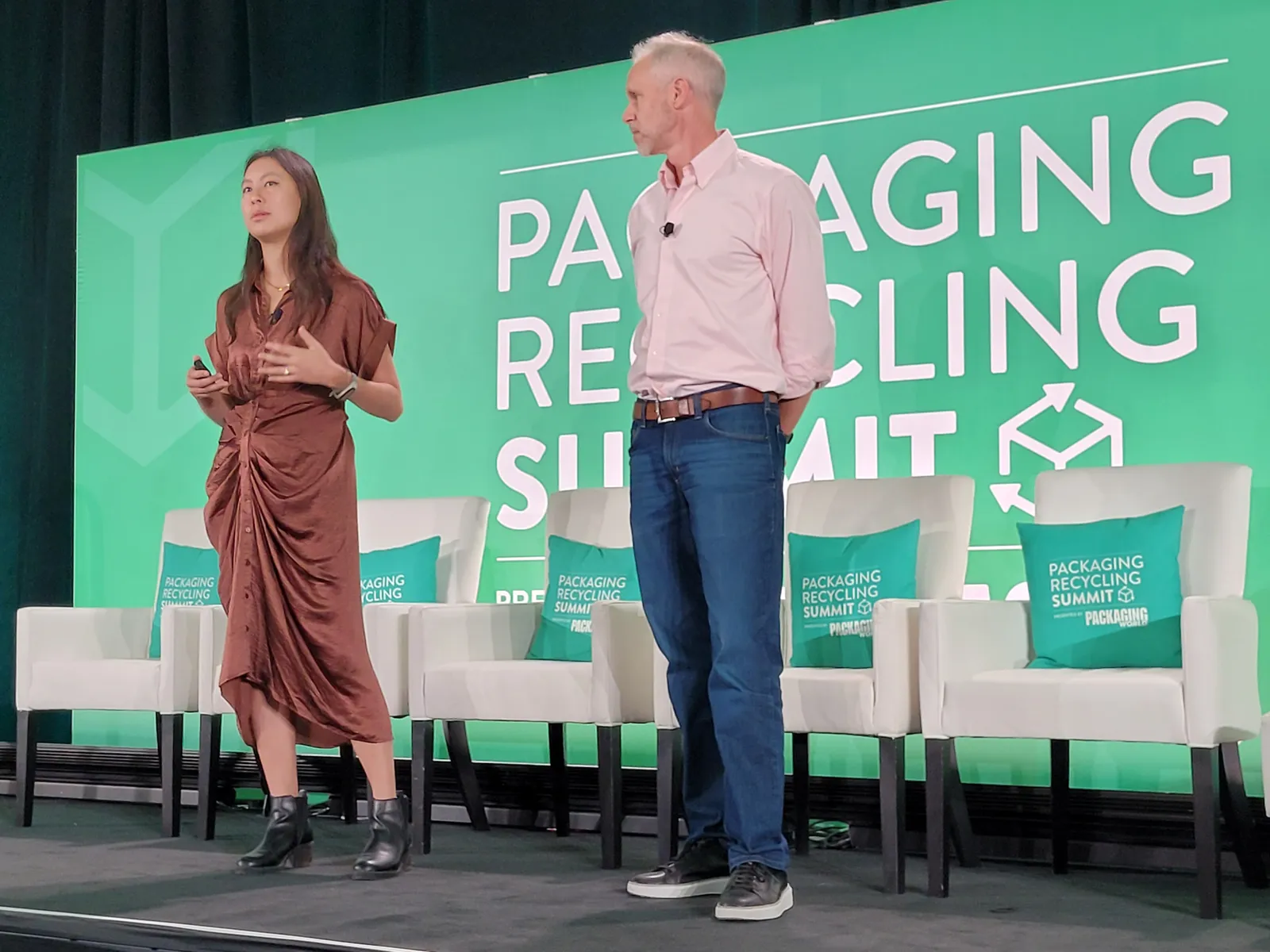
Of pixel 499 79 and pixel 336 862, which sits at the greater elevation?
pixel 499 79

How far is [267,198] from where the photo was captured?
10.6 ft

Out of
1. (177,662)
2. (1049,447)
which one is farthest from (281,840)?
(1049,447)

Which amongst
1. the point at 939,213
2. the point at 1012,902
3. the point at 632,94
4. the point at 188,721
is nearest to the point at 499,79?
the point at 939,213

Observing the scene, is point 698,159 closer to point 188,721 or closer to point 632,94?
point 632,94

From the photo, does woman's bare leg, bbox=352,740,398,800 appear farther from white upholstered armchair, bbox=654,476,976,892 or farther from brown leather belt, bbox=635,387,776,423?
brown leather belt, bbox=635,387,776,423

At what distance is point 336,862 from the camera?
3512 millimetres

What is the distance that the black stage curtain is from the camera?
221 inches

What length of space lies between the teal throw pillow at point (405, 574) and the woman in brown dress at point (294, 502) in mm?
1072

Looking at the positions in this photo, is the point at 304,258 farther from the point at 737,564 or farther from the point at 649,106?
the point at 737,564

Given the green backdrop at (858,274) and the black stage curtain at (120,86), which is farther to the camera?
the black stage curtain at (120,86)

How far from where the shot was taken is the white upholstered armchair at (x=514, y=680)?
11.9ft

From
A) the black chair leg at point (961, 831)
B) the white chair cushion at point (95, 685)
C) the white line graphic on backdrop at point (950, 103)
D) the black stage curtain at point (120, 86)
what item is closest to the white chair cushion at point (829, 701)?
the black chair leg at point (961, 831)

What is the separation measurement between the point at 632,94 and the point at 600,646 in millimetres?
1317

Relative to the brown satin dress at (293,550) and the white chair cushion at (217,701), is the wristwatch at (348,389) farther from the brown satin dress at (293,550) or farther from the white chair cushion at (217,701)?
the white chair cushion at (217,701)
